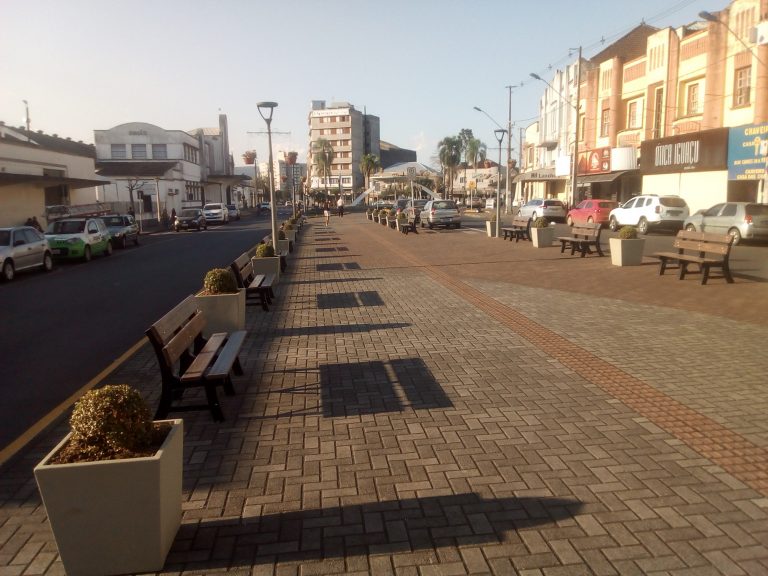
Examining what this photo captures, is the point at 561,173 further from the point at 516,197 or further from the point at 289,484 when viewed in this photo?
the point at 289,484

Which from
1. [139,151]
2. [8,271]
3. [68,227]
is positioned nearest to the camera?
[8,271]

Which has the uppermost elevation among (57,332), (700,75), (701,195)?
(700,75)

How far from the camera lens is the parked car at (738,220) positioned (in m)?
A: 22.0

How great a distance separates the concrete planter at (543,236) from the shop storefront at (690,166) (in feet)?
41.9

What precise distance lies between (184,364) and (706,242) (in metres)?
11.1

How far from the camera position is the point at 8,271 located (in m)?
17.9

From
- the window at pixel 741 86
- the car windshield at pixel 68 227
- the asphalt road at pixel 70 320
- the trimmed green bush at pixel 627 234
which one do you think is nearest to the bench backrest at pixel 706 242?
the trimmed green bush at pixel 627 234

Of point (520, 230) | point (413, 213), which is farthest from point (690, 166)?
point (413, 213)

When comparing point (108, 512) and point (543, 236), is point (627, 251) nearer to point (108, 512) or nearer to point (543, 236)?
point (543, 236)

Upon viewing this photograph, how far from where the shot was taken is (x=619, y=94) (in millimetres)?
41531

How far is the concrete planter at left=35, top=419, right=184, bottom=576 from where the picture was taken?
3.34 meters

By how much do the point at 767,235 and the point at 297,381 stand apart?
20525 mm

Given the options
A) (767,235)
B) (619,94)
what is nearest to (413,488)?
(767,235)

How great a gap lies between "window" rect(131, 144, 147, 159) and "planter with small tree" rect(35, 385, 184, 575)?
253 feet
